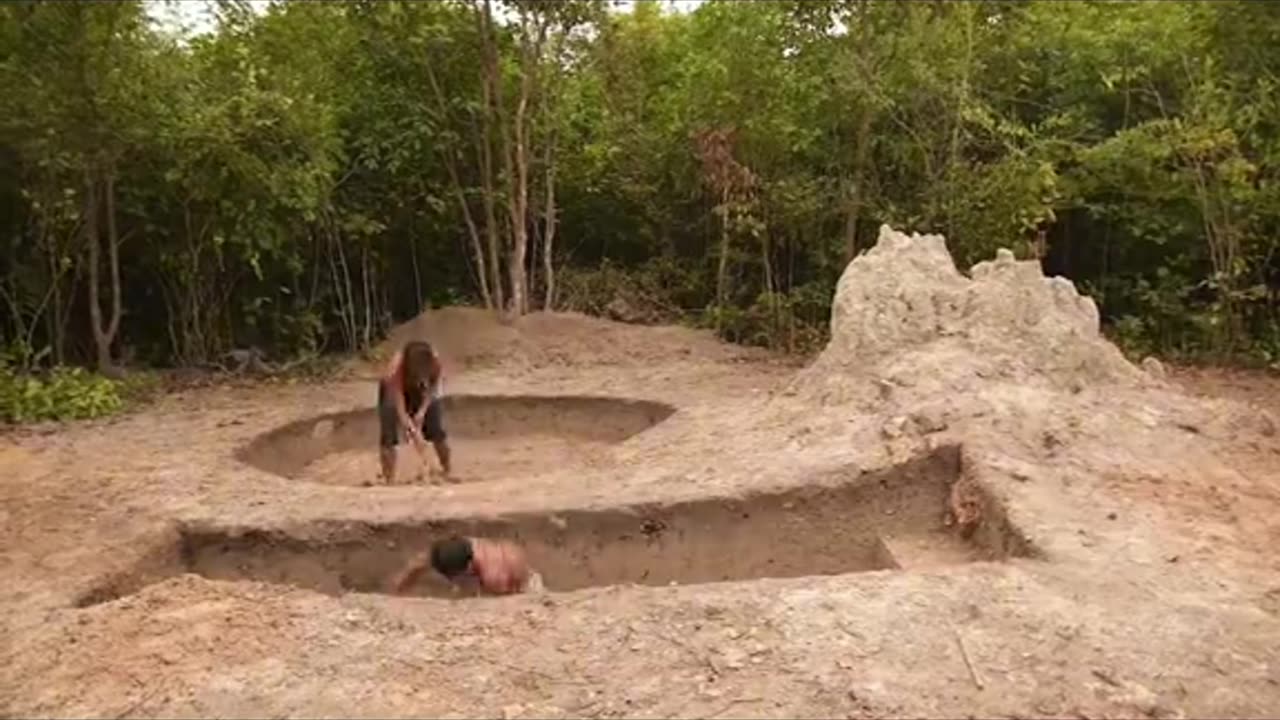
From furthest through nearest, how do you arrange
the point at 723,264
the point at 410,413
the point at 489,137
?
1. the point at 723,264
2. the point at 489,137
3. the point at 410,413

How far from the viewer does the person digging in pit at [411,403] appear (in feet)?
23.7

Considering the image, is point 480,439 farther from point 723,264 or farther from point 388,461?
point 723,264

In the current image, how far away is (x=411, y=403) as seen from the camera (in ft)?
24.2

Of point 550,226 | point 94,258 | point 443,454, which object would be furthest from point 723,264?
point 94,258

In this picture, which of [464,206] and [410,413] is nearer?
[410,413]

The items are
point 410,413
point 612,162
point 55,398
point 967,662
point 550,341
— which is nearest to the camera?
point 967,662

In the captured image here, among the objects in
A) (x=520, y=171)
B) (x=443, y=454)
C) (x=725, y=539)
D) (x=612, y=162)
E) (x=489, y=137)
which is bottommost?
(x=725, y=539)

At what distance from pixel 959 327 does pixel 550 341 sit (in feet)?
15.0

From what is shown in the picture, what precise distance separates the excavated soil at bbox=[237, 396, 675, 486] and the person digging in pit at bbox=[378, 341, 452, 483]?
0.70 feet

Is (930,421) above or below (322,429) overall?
above

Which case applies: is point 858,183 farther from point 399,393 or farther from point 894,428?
point 399,393

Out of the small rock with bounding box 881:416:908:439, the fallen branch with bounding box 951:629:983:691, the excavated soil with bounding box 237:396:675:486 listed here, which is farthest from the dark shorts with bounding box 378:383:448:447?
the fallen branch with bounding box 951:629:983:691

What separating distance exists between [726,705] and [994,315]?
4.19 m

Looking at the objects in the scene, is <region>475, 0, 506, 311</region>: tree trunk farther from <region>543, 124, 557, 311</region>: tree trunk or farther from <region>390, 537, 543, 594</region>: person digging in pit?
<region>390, 537, 543, 594</region>: person digging in pit
